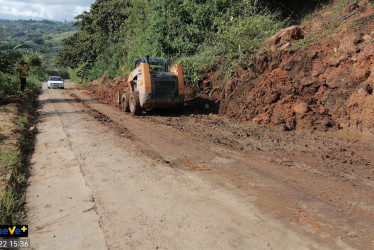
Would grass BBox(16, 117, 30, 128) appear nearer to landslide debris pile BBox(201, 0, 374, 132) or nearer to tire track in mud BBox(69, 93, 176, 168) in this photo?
tire track in mud BBox(69, 93, 176, 168)

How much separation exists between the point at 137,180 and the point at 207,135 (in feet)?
12.9

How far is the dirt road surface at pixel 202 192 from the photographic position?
398cm

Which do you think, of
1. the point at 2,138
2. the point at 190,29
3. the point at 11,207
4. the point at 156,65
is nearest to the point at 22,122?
the point at 2,138

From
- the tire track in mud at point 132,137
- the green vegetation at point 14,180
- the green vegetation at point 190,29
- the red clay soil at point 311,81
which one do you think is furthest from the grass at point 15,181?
the green vegetation at point 190,29

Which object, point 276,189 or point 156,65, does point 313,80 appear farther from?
point 276,189

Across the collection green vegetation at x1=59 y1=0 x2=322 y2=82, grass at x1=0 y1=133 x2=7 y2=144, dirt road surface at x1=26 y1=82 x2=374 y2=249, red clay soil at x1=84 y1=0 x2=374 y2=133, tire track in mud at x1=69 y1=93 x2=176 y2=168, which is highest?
green vegetation at x1=59 y1=0 x2=322 y2=82

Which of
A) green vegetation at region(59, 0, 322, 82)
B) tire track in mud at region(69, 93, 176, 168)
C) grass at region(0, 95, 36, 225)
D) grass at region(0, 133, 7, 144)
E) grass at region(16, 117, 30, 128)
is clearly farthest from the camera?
green vegetation at region(59, 0, 322, 82)

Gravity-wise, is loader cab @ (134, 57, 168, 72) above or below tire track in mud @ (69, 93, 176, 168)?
above

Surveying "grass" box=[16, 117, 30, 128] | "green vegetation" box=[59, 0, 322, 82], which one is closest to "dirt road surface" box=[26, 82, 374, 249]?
"grass" box=[16, 117, 30, 128]

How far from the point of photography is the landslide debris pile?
32.6 ft

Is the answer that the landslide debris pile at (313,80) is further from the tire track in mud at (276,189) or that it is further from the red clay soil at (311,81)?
the tire track in mud at (276,189)

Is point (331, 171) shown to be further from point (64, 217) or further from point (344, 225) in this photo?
point (64, 217)

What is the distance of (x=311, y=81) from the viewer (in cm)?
1146

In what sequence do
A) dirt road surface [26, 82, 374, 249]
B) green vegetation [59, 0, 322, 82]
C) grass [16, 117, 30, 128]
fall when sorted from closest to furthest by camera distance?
dirt road surface [26, 82, 374, 249]
grass [16, 117, 30, 128]
green vegetation [59, 0, 322, 82]
